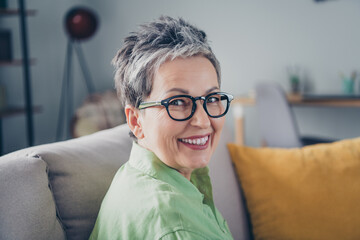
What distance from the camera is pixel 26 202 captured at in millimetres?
784

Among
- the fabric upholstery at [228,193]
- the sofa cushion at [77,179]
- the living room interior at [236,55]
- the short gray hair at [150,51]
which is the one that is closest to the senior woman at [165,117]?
the short gray hair at [150,51]

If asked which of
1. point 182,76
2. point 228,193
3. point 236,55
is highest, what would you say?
point 236,55

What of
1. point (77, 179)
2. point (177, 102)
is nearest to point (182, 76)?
point (177, 102)

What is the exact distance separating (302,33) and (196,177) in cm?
260

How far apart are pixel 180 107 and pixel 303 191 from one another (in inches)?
28.1

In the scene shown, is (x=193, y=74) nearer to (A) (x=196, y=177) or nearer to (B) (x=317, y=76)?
(A) (x=196, y=177)

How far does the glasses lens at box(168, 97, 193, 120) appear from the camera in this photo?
0.78m

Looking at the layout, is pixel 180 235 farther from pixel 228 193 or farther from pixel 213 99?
pixel 228 193

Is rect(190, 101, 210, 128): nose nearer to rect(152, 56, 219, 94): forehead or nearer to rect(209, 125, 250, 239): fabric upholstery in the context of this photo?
rect(152, 56, 219, 94): forehead

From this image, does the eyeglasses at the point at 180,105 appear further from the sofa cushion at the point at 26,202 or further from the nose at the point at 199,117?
the sofa cushion at the point at 26,202

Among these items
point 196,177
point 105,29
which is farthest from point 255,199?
point 105,29

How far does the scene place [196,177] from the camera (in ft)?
3.53

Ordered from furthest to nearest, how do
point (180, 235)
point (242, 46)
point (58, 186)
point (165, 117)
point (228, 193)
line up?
point (242, 46) → point (228, 193) → point (58, 186) → point (165, 117) → point (180, 235)

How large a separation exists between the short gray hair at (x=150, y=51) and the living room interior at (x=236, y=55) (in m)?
2.01
